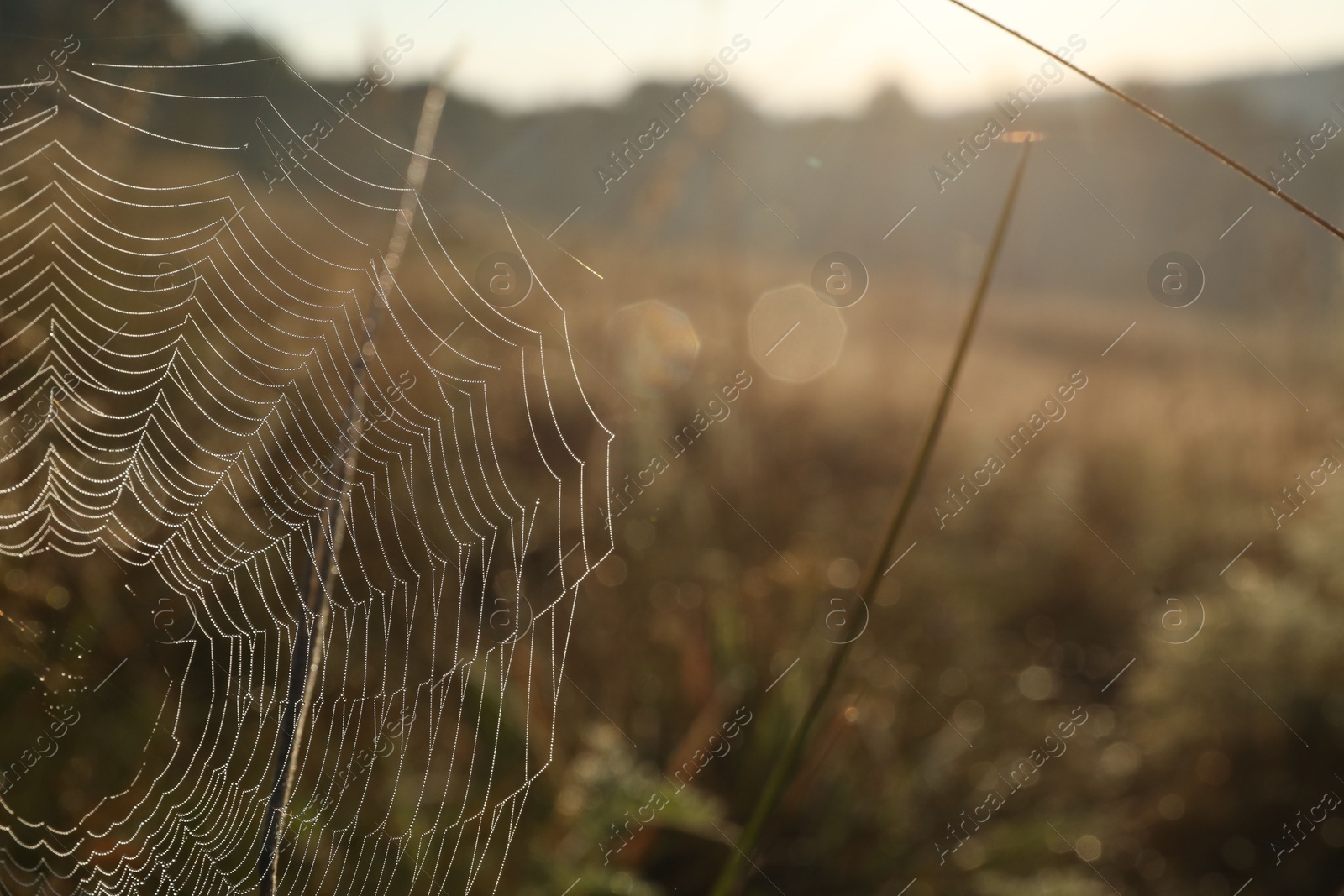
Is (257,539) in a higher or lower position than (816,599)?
higher

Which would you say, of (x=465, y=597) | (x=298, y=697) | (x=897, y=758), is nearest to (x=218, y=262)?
(x=465, y=597)

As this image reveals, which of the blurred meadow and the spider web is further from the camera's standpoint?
the blurred meadow

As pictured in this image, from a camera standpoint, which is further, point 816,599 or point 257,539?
point 816,599

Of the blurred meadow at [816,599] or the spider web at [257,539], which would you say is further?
the blurred meadow at [816,599]
